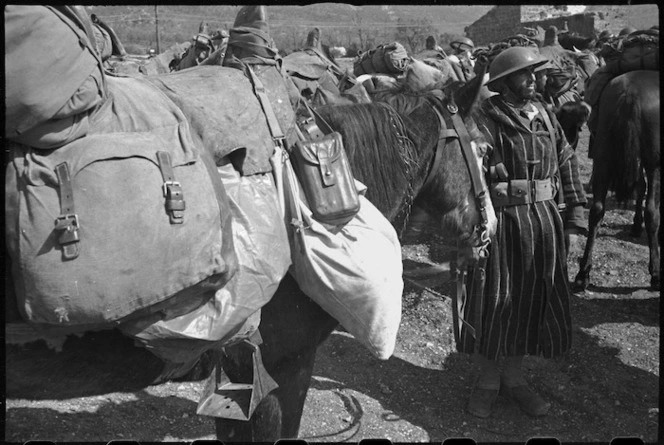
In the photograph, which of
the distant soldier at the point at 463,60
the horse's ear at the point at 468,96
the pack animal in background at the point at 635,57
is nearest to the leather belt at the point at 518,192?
the horse's ear at the point at 468,96

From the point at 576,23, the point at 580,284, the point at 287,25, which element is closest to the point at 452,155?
the point at 580,284

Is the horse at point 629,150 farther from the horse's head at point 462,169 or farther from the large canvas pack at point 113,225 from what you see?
the large canvas pack at point 113,225

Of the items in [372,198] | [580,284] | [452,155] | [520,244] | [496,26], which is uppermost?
[452,155]

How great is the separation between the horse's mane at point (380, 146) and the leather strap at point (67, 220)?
115cm

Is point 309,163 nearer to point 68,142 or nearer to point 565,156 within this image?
point 68,142

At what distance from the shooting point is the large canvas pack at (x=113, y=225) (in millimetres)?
1668

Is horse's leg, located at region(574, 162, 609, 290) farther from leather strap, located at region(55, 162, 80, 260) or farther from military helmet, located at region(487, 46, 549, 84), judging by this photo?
leather strap, located at region(55, 162, 80, 260)

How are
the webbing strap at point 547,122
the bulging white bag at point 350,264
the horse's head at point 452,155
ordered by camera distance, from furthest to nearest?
the webbing strap at point 547,122, the horse's head at point 452,155, the bulging white bag at point 350,264

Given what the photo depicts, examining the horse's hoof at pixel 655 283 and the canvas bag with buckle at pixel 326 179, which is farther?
the horse's hoof at pixel 655 283

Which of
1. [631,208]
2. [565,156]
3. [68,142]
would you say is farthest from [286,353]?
[631,208]

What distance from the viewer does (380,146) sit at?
2609 mm

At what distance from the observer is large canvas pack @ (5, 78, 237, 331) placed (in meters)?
1.67

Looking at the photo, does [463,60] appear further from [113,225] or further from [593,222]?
[113,225]

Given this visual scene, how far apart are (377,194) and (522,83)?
1.68 m
